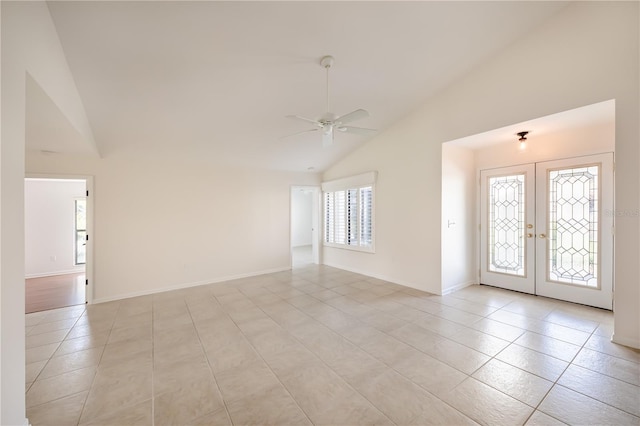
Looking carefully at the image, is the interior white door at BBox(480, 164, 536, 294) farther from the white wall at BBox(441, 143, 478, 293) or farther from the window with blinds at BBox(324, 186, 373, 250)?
the window with blinds at BBox(324, 186, 373, 250)

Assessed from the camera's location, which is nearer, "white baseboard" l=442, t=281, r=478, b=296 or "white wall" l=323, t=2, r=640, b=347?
"white wall" l=323, t=2, r=640, b=347

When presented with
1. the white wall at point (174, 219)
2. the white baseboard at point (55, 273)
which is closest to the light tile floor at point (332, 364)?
the white wall at point (174, 219)

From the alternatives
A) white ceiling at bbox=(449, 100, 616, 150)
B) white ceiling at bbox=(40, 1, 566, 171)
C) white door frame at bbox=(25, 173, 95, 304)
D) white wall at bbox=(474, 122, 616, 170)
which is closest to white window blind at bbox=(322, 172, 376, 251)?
white ceiling at bbox=(40, 1, 566, 171)

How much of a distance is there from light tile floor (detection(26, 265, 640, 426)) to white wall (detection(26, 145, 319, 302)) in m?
0.88

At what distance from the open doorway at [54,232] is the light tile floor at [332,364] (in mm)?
3433

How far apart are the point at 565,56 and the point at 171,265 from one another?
21.7 feet

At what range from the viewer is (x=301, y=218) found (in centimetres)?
1096

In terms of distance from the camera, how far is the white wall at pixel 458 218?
4340 millimetres

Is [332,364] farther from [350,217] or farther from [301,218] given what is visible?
[301,218]

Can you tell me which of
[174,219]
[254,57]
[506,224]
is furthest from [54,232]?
[506,224]

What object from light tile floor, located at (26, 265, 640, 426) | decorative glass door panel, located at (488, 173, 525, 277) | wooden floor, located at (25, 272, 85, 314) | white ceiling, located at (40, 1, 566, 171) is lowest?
wooden floor, located at (25, 272, 85, 314)

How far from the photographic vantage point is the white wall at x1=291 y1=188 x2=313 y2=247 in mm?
10758

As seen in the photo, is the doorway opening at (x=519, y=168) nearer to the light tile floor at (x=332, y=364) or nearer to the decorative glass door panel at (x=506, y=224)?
the decorative glass door panel at (x=506, y=224)

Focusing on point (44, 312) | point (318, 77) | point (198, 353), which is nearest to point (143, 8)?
point (318, 77)
